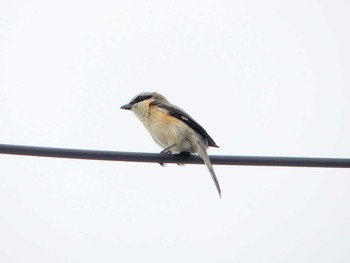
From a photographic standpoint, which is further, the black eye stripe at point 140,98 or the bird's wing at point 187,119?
the black eye stripe at point 140,98

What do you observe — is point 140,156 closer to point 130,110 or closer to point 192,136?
point 192,136

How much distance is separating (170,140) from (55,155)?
3.46 meters

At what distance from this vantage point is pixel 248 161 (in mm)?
5508

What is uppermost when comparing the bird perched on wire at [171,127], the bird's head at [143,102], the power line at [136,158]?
the bird's head at [143,102]

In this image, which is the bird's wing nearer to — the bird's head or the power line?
the bird's head

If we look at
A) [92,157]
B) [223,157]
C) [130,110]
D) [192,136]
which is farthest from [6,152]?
[130,110]

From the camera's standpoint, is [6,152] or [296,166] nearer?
[6,152]

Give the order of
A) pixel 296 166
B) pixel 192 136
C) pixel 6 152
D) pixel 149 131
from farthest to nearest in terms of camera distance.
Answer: pixel 149 131
pixel 192 136
pixel 296 166
pixel 6 152

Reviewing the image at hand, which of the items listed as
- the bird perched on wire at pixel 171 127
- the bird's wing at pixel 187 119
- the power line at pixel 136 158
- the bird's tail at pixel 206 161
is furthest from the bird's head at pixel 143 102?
the power line at pixel 136 158

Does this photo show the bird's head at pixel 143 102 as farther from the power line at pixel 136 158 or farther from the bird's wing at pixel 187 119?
the power line at pixel 136 158

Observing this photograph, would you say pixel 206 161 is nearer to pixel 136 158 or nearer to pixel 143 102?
pixel 136 158

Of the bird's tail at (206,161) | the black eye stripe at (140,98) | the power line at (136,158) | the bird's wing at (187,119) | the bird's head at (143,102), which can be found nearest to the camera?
the power line at (136,158)

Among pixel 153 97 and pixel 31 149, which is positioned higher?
pixel 153 97

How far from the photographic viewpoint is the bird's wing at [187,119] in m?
8.45
